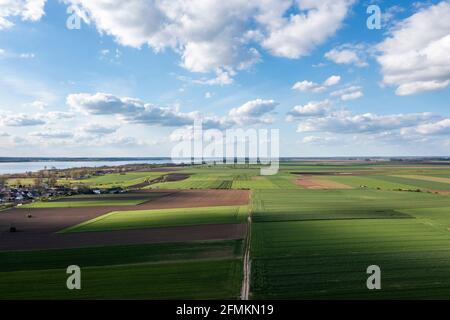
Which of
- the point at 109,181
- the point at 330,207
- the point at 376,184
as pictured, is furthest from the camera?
the point at 109,181

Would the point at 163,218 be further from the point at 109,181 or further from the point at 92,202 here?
the point at 109,181

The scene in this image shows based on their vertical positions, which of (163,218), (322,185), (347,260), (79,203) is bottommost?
(79,203)

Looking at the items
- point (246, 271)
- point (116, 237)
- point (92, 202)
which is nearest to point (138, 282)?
point (246, 271)

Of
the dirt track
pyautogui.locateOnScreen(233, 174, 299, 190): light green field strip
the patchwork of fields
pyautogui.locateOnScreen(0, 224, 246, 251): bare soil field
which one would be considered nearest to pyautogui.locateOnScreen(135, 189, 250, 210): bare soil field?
the patchwork of fields

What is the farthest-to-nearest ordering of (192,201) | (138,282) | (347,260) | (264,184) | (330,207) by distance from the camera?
1. (264,184)
2. (192,201)
3. (330,207)
4. (347,260)
5. (138,282)

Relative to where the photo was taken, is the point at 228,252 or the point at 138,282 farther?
the point at 228,252
